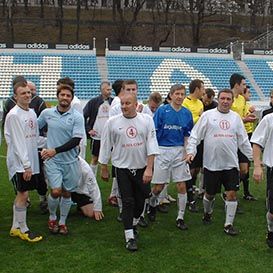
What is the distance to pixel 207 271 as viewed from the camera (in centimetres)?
488

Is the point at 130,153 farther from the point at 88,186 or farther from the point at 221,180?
the point at 88,186

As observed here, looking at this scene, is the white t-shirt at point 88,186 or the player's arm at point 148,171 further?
the white t-shirt at point 88,186

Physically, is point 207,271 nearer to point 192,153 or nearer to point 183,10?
point 192,153

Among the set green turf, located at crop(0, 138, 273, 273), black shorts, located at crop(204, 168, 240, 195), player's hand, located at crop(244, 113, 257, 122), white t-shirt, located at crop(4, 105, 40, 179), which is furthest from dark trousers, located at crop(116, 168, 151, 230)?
player's hand, located at crop(244, 113, 257, 122)

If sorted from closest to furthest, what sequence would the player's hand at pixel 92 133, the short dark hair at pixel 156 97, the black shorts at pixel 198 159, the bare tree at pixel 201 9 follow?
the short dark hair at pixel 156 97
the black shorts at pixel 198 159
the player's hand at pixel 92 133
the bare tree at pixel 201 9

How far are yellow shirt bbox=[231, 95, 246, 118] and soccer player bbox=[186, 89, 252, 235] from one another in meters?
1.37

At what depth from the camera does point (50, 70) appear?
29438 mm

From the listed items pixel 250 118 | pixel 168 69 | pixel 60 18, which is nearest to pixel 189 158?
pixel 250 118

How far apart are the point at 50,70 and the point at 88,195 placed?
77.5 ft

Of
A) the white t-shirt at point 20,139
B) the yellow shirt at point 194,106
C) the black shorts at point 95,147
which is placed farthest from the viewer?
the black shorts at point 95,147

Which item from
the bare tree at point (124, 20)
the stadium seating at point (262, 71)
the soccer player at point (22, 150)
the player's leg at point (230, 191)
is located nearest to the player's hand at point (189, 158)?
the player's leg at point (230, 191)

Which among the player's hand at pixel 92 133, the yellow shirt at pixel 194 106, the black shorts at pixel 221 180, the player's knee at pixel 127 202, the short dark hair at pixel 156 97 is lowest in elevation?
the player's knee at pixel 127 202

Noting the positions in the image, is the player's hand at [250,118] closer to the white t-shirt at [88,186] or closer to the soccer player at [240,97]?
the soccer player at [240,97]

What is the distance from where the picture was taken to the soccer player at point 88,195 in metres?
6.76
